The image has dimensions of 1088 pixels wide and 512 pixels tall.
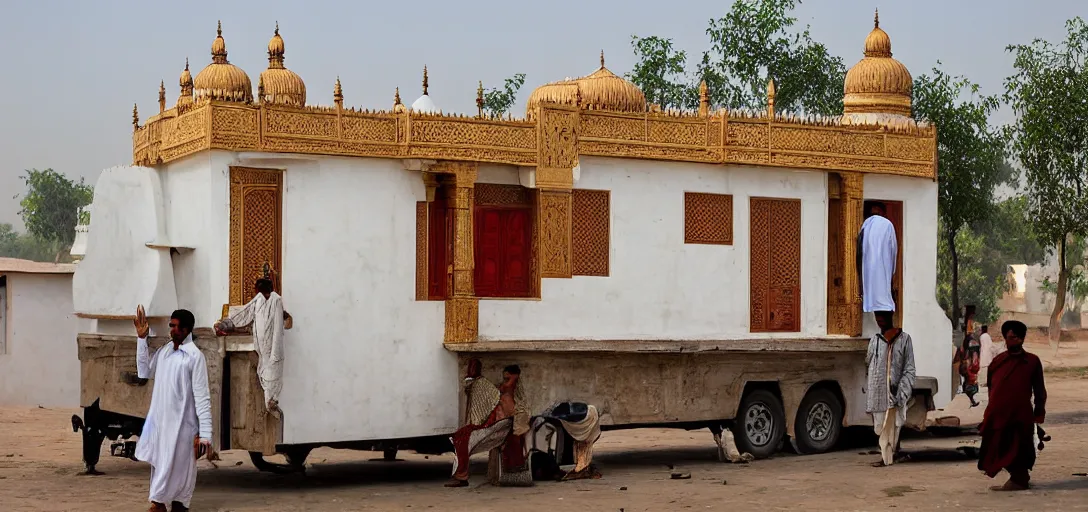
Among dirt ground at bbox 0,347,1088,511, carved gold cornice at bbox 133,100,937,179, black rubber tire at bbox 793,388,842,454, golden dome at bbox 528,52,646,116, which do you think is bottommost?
dirt ground at bbox 0,347,1088,511

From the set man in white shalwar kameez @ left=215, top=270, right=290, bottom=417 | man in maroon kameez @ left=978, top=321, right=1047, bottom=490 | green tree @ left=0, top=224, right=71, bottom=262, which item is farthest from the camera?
green tree @ left=0, top=224, right=71, bottom=262

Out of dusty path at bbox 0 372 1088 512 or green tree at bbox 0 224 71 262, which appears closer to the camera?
dusty path at bbox 0 372 1088 512

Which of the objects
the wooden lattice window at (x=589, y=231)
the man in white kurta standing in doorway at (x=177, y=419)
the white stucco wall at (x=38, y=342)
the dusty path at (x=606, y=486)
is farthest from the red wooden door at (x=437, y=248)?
the white stucco wall at (x=38, y=342)

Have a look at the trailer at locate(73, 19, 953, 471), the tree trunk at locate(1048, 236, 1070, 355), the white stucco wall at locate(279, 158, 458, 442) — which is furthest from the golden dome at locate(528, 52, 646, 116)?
the tree trunk at locate(1048, 236, 1070, 355)

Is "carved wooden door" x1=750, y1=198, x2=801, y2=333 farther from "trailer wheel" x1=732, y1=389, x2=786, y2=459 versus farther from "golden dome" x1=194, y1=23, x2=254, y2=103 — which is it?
"golden dome" x1=194, y1=23, x2=254, y2=103

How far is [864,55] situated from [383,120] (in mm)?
5856

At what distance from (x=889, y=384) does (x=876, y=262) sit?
1.85 m

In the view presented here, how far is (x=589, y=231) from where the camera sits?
13.0 meters

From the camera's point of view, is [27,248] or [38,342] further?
[27,248]

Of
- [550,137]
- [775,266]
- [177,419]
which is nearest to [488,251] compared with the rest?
[550,137]

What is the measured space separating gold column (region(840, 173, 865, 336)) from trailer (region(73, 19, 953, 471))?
0.02 meters

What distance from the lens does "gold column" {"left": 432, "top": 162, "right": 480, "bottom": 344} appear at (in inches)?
482

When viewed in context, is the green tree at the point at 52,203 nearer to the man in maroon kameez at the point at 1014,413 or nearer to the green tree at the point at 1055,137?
the green tree at the point at 1055,137

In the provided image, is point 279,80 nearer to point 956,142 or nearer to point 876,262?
point 876,262
